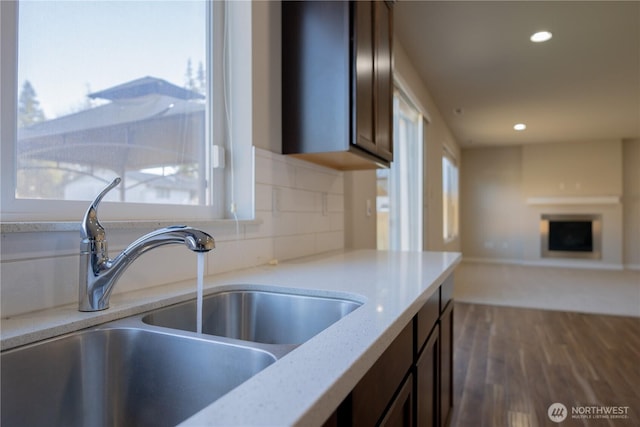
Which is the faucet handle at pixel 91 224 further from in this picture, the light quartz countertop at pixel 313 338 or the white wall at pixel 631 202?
the white wall at pixel 631 202

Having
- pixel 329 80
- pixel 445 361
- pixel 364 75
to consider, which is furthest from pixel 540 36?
pixel 445 361

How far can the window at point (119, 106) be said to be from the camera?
2.93ft

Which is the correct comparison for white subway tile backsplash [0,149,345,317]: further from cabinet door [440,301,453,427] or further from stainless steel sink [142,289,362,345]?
cabinet door [440,301,453,427]

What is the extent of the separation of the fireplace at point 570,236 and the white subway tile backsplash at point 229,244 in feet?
24.1

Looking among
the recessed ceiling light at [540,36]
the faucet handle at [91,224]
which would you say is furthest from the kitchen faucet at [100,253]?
the recessed ceiling light at [540,36]

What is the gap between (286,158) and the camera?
1.72m

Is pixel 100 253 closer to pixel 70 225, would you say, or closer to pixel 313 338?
pixel 70 225

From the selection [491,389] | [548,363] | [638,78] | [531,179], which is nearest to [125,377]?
[491,389]

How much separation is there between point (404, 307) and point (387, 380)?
0.16m

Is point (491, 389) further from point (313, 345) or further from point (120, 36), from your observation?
point (120, 36)

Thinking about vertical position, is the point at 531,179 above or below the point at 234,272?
above

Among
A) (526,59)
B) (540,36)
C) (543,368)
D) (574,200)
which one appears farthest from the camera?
(574,200)

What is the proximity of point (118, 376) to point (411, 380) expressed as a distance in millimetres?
732

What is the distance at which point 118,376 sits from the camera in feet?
2.52
